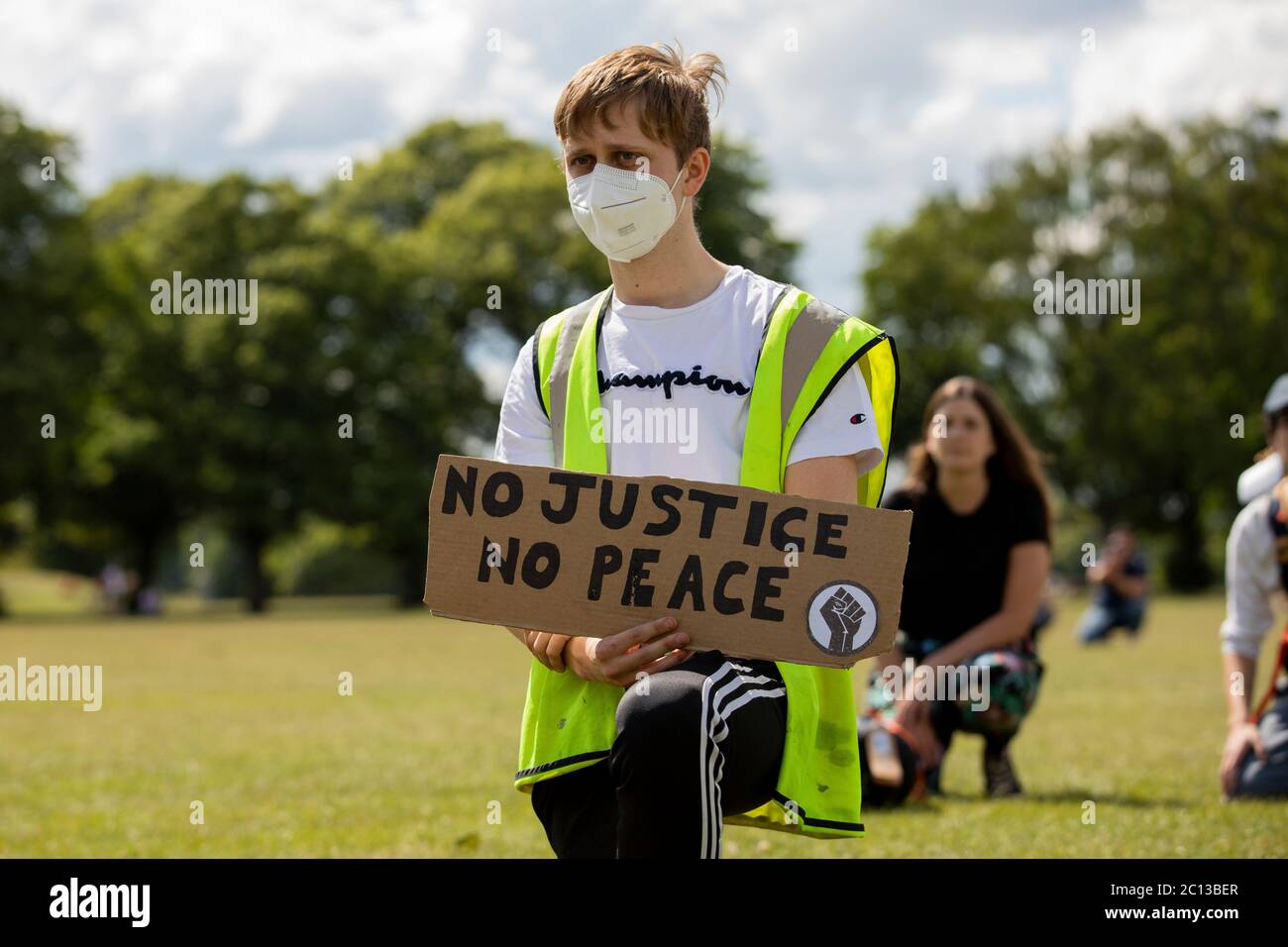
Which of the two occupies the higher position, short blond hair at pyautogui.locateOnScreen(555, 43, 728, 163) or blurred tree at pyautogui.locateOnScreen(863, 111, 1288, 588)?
blurred tree at pyautogui.locateOnScreen(863, 111, 1288, 588)

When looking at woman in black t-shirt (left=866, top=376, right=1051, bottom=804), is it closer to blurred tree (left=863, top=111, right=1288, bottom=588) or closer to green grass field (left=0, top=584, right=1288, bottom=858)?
green grass field (left=0, top=584, right=1288, bottom=858)

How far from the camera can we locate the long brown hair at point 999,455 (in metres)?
8.64

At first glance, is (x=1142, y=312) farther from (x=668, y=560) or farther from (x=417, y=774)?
(x=668, y=560)

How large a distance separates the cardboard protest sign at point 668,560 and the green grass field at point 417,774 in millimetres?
3283

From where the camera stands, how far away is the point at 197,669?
876 inches

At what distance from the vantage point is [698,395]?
384cm

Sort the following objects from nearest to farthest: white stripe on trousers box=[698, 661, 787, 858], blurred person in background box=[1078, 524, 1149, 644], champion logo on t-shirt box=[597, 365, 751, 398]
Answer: white stripe on trousers box=[698, 661, 787, 858], champion logo on t-shirt box=[597, 365, 751, 398], blurred person in background box=[1078, 524, 1149, 644]

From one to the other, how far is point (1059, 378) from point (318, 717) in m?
51.2

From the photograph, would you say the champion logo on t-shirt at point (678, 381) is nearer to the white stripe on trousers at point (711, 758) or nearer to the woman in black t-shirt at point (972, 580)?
the white stripe on trousers at point (711, 758)

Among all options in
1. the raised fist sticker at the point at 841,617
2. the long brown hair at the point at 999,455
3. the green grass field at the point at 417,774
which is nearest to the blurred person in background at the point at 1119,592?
the green grass field at the point at 417,774

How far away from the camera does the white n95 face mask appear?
389 centimetres

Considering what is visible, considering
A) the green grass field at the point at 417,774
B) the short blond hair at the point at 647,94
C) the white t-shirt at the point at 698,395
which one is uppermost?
the short blond hair at the point at 647,94

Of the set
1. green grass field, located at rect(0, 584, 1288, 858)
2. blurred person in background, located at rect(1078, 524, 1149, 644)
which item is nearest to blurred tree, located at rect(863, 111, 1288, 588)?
blurred person in background, located at rect(1078, 524, 1149, 644)

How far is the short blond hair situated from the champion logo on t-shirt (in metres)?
0.59
